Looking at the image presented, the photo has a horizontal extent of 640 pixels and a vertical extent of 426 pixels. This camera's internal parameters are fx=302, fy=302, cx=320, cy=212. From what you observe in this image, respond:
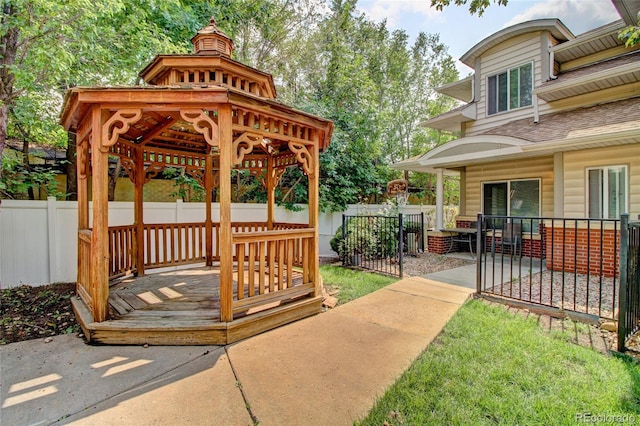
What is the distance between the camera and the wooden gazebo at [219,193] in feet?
11.3

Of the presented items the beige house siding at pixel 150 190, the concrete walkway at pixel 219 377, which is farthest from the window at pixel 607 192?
the beige house siding at pixel 150 190

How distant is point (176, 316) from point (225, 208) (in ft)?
4.86

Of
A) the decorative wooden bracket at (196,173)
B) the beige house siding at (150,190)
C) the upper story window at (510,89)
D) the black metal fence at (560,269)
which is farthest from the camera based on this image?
the beige house siding at (150,190)

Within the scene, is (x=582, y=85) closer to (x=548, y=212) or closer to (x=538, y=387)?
(x=548, y=212)

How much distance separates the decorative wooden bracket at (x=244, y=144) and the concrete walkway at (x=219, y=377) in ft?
7.10

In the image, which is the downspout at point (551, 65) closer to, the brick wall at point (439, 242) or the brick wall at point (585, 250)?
the brick wall at point (585, 250)

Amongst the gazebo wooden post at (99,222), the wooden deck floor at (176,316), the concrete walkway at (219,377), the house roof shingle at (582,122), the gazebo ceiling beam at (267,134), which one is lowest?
the concrete walkway at (219,377)

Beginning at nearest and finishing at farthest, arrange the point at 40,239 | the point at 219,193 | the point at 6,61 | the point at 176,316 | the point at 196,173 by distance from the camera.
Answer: the point at 176,316
the point at 219,193
the point at 6,61
the point at 40,239
the point at 196,173

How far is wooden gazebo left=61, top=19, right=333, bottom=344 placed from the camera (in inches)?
135

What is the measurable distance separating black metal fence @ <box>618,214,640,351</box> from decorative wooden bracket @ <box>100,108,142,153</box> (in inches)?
217

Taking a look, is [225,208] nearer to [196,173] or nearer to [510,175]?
[196,173]

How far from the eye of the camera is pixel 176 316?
12.1 feet

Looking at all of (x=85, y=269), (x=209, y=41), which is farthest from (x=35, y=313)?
(x=209, y=41)

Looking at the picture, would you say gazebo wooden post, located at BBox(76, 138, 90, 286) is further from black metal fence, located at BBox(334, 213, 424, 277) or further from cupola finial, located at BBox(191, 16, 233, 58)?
black metal fence, located at BBox(334, 213, 424, 277)
